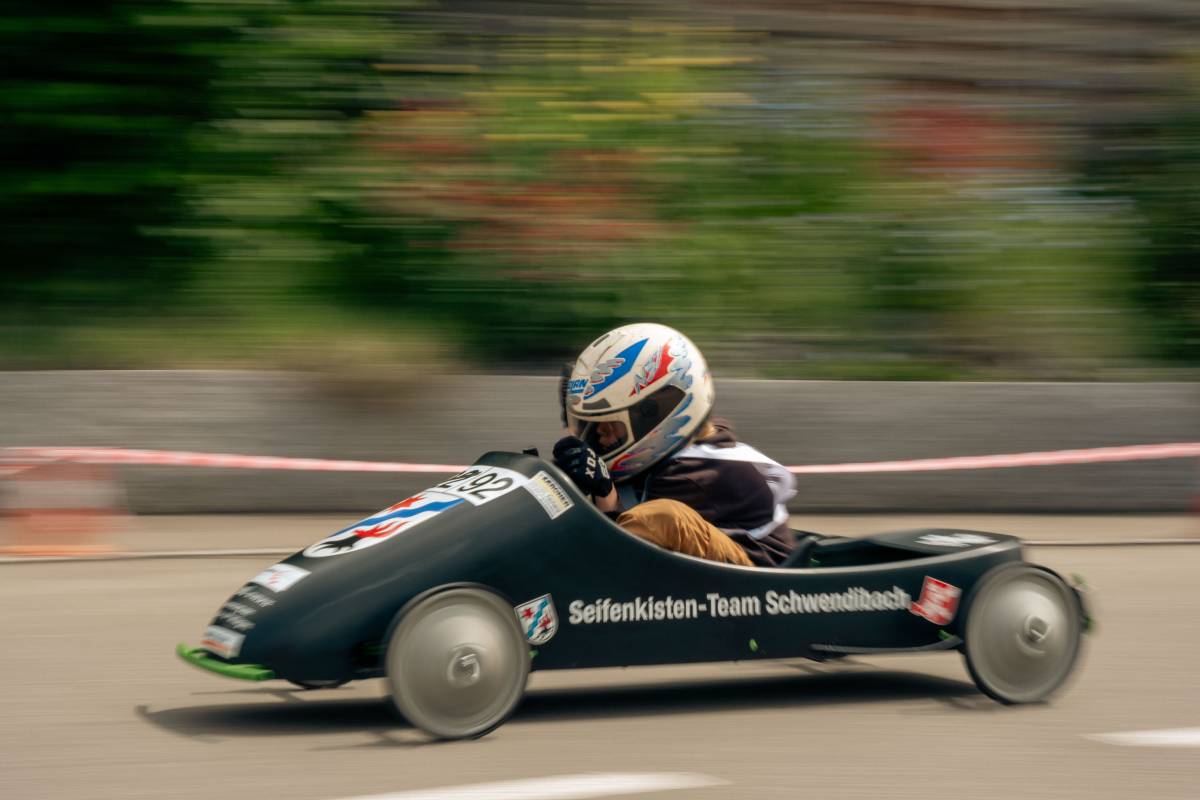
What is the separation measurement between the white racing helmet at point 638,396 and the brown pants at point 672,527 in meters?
0.25

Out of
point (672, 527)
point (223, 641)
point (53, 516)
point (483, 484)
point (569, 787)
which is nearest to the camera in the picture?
point (569, 787)

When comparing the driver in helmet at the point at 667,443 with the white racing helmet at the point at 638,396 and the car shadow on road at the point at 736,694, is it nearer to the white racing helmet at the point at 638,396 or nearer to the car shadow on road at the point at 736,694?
the white racing helmet at the point at 638,396

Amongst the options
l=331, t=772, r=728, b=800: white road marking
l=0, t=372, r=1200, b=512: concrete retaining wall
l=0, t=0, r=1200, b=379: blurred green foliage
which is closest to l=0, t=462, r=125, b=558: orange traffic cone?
l=0, t=372, r=1200, b=512: concrete retaining wall

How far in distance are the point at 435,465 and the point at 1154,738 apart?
5889 millimetres

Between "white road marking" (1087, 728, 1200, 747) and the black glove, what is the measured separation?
5.61 ft

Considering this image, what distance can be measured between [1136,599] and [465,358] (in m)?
4.88

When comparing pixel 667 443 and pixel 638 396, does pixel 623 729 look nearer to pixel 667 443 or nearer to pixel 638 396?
pixel 667 443

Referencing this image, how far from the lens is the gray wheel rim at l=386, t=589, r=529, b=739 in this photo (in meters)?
4.63

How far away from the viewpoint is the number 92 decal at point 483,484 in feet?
16.2

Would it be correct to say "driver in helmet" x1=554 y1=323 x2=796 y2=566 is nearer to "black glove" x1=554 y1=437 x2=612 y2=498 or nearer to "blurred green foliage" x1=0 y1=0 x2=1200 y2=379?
"black glove" x1=554 y1=437 x2=612 y2=498

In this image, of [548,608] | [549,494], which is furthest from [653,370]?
[548,608]

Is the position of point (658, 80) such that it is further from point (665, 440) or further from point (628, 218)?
point (665, 440)

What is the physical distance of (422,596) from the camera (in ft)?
15.3

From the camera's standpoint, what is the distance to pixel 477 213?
37.4ft
